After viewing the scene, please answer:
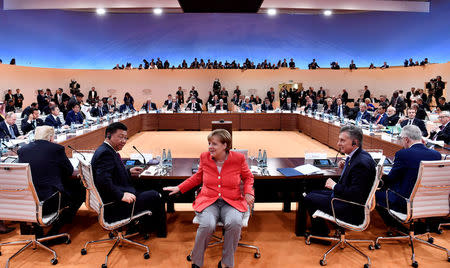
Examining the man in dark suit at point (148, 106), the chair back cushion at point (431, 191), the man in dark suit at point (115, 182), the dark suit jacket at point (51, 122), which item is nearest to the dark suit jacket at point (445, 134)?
the chair back cushion at point (431, 191)

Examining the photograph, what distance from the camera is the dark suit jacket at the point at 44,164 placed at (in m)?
2.44

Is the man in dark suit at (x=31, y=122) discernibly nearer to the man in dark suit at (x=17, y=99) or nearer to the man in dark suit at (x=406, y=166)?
the man in dark suit at (x=406, y=166)

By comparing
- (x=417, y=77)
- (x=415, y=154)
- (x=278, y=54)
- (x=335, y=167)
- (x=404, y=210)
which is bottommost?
(x=404, y=210)

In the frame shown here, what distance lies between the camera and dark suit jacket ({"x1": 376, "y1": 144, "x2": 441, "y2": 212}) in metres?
2.42

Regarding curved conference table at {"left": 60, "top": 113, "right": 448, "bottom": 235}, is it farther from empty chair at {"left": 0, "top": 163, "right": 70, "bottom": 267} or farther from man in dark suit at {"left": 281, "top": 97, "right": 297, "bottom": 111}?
empty chair at {"left": 0, "top": 163, "right": 70, "bottom": 267}

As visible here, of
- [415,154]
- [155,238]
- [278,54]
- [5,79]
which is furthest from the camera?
[278,54]

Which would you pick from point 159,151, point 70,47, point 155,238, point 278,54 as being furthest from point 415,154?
point 70,47

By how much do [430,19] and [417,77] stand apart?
2867 millimetres

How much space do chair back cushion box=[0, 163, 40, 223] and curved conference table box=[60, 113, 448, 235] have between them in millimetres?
884

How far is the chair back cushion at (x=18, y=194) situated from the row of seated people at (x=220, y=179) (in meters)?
0.16

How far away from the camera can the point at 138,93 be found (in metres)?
14.1

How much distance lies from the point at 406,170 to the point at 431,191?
23 cm

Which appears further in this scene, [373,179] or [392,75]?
[392,75]

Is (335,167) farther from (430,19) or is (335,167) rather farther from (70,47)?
(70,47)
